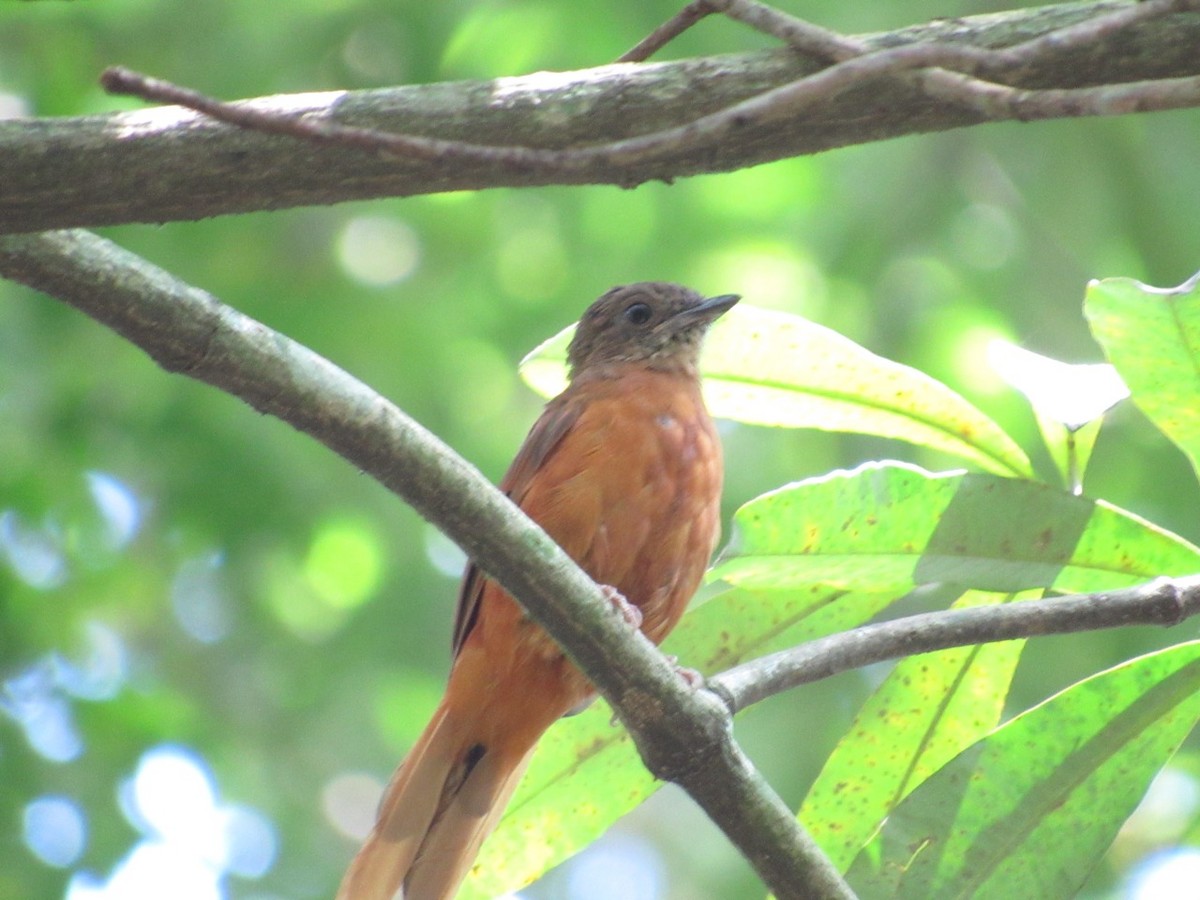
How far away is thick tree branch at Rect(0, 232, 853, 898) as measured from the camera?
7.94 ft

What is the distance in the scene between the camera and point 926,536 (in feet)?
11.4

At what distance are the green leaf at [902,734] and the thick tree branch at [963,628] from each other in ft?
2.17

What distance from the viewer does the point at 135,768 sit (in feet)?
23.9

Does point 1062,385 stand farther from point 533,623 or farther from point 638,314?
point 638,314

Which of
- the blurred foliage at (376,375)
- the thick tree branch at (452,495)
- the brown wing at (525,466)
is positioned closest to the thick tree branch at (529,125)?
the thick tree branch at (452,495)

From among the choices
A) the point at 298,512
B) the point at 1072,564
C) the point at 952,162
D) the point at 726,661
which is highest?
the point at 952,162

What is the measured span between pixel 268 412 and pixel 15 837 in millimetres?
5110

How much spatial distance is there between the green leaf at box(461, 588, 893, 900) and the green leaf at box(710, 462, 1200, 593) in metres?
0.31

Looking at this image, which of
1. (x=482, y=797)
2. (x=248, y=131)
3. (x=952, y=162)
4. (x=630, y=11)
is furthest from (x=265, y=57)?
(x=248, y=131)

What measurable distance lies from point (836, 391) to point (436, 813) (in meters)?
1.68

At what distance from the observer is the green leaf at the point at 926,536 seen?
3414 mm

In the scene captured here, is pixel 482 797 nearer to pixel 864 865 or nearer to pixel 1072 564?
pixel 864 865

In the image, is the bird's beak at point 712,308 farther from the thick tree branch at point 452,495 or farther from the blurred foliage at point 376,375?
the thick tree branch at point 452,495

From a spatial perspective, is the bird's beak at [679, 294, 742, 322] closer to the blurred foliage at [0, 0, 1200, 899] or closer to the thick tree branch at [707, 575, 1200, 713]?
the blurred foliage at [0, 0, 1200, 899]
